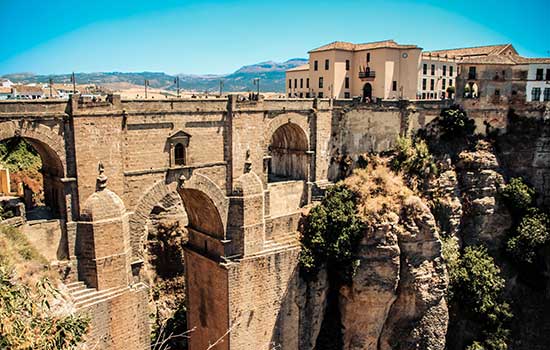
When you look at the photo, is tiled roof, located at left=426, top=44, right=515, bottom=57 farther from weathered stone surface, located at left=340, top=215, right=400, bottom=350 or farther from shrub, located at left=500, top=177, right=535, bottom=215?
weathered stone surface, located at left=340, top=215, right=400, bottom=350

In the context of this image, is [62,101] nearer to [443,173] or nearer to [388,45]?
[443,173]

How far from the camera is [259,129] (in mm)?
23484

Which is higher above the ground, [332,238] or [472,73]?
[472,73]

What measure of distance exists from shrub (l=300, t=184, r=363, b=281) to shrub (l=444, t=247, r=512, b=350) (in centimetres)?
752

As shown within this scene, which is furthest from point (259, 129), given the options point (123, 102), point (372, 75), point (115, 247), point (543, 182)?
point (543, 182)

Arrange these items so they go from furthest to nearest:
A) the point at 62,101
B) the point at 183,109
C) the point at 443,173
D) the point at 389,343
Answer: the point at 443,173 < the point at 389,343 < the point at 183,109 < the point at 62,101

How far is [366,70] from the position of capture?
37.1 metres

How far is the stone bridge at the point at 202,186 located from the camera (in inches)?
703

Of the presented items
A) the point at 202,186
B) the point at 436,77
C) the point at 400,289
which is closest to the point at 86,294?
the point at 202,186

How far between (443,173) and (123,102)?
20459 mm

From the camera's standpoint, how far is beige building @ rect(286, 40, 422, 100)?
3603 cm

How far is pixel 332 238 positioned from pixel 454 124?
12647mm

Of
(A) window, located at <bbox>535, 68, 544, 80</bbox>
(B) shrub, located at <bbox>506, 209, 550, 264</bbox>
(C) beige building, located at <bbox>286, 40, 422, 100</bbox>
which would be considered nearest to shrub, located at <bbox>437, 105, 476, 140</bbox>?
(A) window, located at <bbox>535, 68, 544, 80</bbox>

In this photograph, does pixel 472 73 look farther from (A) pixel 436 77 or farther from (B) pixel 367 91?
(B) pixel 367 91
